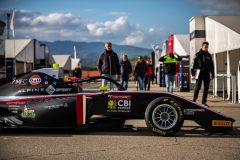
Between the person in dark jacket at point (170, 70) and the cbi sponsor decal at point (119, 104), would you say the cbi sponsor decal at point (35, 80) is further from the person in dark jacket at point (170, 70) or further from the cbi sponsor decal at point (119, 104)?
the person in dark jacket at point (170, 70)

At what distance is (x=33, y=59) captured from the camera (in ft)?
111

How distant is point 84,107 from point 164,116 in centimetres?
125

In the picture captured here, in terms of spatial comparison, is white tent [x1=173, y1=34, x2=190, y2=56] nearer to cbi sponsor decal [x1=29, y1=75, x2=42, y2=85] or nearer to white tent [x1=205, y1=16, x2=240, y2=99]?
white tent [x1=205, y1=16, x2=240, y2=99]

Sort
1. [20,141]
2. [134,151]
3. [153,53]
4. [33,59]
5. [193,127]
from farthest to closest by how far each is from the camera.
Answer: [153,53]
[33,59]
[193,127]
[20,141]
[134,151]

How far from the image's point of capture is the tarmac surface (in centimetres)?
485

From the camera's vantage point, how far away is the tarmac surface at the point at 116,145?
4.85 meters

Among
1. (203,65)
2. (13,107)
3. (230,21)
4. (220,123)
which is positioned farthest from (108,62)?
(230,21)

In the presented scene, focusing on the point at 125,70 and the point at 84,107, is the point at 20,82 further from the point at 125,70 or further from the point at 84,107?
the point at 125,70

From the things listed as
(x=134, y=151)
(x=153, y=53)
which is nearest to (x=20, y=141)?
(x=134, y=151)

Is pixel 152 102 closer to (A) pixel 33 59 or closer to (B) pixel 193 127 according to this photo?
(B) pixel 193 127

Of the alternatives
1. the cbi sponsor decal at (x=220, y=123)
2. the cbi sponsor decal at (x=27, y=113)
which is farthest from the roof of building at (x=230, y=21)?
the cbi sponsor decal at (x=27, y=113)

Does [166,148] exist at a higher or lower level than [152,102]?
lower

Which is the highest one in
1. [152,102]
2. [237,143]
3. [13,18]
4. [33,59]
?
[13,18]

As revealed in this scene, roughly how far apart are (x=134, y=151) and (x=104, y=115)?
5.12 feet
